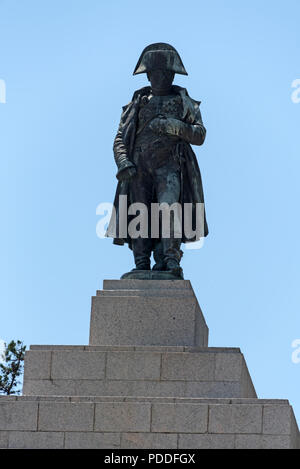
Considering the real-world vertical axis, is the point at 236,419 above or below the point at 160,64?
below

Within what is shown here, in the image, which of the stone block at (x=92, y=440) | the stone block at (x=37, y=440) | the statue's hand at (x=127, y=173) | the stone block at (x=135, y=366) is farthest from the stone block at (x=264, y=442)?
the statue's hand at (x=127, y=173)

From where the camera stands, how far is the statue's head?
24844mm

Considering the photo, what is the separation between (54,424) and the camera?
68.9 ft

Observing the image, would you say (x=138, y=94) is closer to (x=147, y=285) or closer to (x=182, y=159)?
(x=182, y=159)

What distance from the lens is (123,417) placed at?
20.9 m

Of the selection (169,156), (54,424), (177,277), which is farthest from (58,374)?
(169,156)

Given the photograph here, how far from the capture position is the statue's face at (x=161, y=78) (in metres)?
24.9

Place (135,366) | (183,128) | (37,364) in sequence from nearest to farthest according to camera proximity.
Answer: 1. (135,366)
2. (37,364)
3. (183,128)

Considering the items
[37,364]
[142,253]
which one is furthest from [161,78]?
[37,364]

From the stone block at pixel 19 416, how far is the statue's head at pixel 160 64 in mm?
6644

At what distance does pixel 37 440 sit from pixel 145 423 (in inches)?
63.2

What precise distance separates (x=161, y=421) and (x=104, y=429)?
0.84 metres
